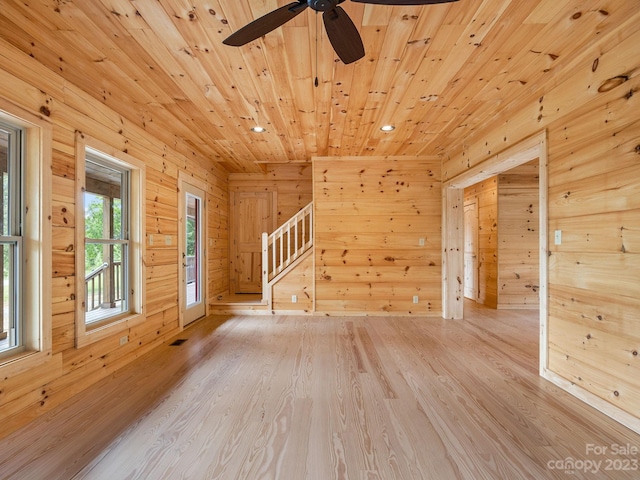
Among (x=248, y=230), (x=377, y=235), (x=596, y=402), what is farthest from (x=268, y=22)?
(x=248, y=230)

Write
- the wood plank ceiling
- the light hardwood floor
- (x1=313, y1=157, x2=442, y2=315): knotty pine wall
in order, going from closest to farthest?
1. the light hardwood floor
2. the wood plank ceiling
3. (x1=313, y1=157, x2=442, y2=315): knotty pine wall

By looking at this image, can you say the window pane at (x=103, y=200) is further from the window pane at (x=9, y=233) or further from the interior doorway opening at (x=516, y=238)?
the interior doorway opening at (x=516, y=238)

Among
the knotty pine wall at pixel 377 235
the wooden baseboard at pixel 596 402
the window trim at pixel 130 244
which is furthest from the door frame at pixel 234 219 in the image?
the wooden baseboard at pixel 596 402

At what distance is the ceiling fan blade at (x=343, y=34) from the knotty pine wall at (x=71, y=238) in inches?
82.2

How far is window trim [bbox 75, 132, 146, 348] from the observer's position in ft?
7.51

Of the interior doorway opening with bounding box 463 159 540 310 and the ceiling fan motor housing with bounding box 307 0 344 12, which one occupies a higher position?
the ceiling fan motor housing with bounding box 307 0 344 12

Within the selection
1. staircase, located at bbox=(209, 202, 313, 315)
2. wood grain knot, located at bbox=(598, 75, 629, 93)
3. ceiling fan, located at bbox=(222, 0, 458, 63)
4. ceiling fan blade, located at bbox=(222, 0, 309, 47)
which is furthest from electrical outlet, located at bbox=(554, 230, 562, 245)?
staircase, located at bbox=(209, 202, 313, 315)

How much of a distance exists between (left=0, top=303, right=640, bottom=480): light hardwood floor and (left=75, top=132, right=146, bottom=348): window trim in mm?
Result: 440

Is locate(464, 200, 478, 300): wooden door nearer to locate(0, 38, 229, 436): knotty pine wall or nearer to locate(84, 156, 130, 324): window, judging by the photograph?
locate(0, 38, 229, 436): knotty pine wall

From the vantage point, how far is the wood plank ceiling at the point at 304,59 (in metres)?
1.68

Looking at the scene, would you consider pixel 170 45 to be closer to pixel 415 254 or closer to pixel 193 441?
Answer: pixel 193 441

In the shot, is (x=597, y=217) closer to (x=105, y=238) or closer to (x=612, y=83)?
(x=612, y=83)

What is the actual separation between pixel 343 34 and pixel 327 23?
0.38 ft

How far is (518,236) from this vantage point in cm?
516
